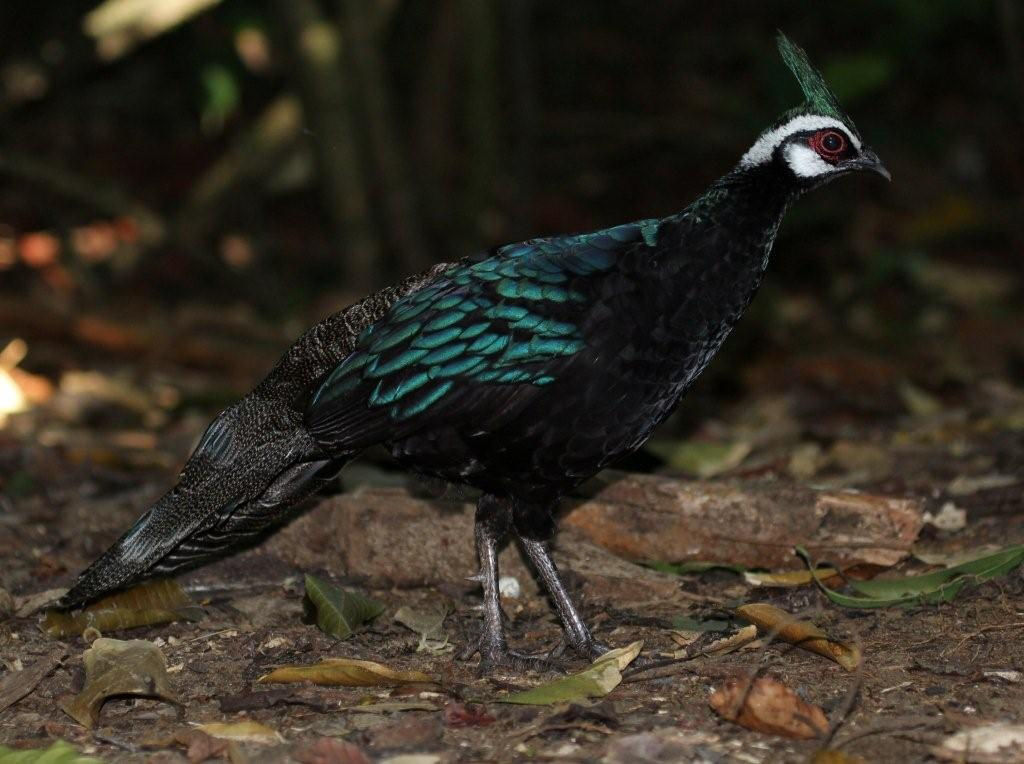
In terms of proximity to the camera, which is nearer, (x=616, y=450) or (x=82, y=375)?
(x=616, y=450)

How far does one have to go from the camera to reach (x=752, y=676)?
364cm

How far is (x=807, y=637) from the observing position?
13.5 ft

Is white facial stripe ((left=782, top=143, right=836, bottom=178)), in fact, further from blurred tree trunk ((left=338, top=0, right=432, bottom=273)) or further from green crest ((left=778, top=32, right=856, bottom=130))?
blurred tree trunk ((left=338, top=0, right=432, bottom=273))

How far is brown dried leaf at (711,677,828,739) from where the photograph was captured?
3.59 meters

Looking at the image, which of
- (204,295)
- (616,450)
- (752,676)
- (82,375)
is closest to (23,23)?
(204,295)

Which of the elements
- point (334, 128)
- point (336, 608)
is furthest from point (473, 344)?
point (334, 128)

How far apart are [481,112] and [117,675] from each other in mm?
6252

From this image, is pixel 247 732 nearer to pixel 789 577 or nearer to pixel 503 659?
pixel 503 659

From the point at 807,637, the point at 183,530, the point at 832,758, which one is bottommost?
the point at 832,758

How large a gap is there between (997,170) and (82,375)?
798 centimetres

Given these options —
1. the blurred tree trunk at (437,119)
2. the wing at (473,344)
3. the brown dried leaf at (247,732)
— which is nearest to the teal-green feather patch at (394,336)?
the wing at (473,344)

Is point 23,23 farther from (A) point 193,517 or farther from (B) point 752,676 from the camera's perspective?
(B) point 752,676

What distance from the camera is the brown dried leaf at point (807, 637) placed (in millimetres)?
4047

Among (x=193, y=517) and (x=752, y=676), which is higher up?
(x=193, y=517)
